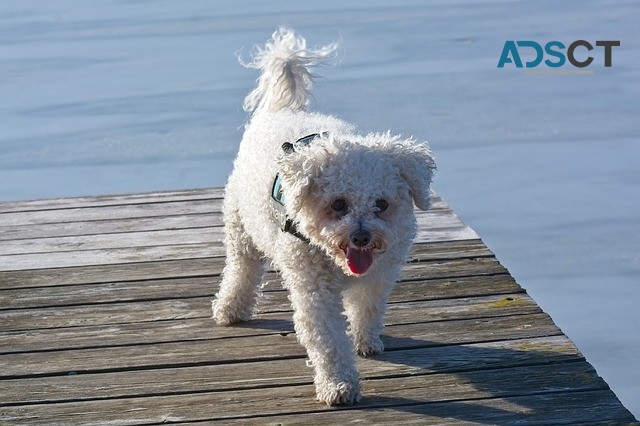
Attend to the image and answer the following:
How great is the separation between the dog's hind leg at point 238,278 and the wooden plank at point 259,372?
0.42m

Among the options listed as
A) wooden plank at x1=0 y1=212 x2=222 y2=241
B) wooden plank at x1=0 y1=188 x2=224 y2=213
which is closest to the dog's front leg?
wooden plank at x1=0 y1=212 x2=222 y2=241

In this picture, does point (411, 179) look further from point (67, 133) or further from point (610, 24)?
point (610, 24)

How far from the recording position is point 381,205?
135 inches

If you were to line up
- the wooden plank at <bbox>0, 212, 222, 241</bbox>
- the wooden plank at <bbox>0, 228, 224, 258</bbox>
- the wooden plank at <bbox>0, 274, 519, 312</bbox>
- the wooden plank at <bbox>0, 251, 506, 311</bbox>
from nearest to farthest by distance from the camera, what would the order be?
the wooden plank at <bbox>0, 274, 519, 312</bbox>
the wooden plank at <bbox>0, 251, 506, 311</bbox>
the wooden plank at <bbox>0, 228, 224, 258</bbox>
the wooden plank at <bbox>0, 212, 222, 241</bbox>

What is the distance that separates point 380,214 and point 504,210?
3290mm

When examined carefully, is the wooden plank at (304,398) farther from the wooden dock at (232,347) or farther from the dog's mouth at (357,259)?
the dog's mouth at (357,259)

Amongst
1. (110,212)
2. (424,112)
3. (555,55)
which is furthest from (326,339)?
(555,55)

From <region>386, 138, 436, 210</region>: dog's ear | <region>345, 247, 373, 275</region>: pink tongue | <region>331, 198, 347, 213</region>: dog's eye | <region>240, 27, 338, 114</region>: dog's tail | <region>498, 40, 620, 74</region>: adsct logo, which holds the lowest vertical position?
<region>345, 247, 373, 275</region>: pink tongue

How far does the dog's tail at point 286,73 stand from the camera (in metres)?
4.45

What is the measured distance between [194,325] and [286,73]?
102 cm

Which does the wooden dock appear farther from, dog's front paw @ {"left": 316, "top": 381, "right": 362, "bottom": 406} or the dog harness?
the dog harness

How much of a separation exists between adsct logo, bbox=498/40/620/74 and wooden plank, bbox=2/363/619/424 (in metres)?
6.11

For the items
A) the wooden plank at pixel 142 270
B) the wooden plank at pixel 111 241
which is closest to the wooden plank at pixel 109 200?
the wooden plank at pixel 111 241

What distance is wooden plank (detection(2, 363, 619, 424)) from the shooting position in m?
3.53
